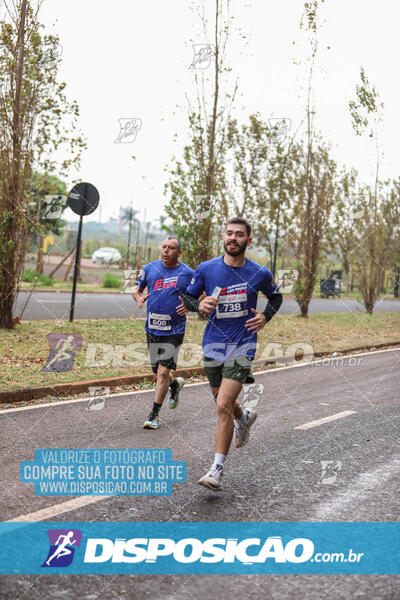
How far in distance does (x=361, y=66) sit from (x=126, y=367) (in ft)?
59.7

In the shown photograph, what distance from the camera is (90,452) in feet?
19.1

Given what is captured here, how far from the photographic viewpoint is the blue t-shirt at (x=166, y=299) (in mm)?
7031

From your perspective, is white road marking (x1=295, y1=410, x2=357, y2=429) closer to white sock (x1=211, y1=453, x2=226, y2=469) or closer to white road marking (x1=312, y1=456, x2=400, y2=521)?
white road marking (x1=312, y1=456, x2=400, y2=521)

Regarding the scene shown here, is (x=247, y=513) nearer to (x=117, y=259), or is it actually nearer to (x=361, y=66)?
(x=361, y=66)

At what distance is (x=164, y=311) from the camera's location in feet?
23.1

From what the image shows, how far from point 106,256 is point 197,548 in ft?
163

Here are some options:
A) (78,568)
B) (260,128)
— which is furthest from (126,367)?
(260,128)

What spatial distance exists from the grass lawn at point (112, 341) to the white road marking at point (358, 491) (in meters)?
4.53
